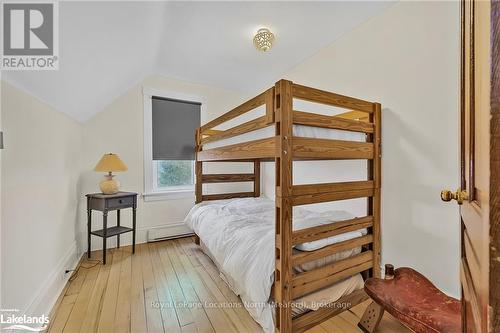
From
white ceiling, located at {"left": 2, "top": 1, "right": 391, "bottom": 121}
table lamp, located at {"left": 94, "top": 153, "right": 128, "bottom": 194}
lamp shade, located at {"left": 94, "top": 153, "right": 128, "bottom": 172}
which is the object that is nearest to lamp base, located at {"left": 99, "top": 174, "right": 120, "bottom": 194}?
table lamp, located at {"left": 94, "top": 153, "right": 128, "bottom": 194}

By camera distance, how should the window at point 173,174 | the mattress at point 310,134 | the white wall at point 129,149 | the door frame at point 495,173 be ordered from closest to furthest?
the door frame at point 495,173, the mattress at point 310,134, the white wall at point 129,149, the window at point 173,174

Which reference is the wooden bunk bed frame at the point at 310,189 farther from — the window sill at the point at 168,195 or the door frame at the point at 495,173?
the window sill at the point at 168,195

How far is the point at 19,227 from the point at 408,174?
273 centimetres

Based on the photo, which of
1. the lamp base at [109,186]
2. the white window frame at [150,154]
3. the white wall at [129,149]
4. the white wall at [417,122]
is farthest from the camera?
the white window frame at [150,154]

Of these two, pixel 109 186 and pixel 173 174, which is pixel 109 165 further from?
pixel 173 174

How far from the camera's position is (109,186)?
8.25 ft

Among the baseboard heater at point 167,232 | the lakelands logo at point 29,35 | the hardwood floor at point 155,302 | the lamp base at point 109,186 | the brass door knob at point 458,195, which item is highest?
the lakelands logo at point 29,35

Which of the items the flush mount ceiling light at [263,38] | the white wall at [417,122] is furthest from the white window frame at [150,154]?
the white wall at [417,122]

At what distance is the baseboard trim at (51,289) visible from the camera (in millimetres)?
1435

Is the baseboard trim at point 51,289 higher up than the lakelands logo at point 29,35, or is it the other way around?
the lakelands logo at point 29,35

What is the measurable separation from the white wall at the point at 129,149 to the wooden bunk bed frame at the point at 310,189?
1.73m

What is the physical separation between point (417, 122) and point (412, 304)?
4.24ft

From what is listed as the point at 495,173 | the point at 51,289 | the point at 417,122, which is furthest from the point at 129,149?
the point at 495,173

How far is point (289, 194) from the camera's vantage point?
135 cm
